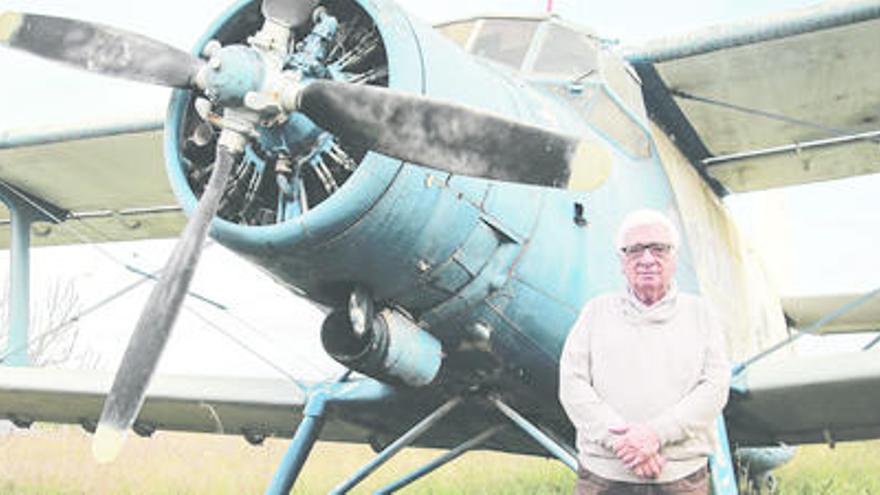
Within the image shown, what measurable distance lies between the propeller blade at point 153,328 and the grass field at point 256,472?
467cm

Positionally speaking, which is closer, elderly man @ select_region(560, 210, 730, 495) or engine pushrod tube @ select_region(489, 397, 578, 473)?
elderly man @ select_region(560, 210, 730, 495)

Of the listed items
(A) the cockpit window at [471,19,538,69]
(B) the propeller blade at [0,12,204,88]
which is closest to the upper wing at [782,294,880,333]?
(A) the cockpit window at [471,19,538,69]

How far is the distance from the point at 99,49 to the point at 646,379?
2.52m

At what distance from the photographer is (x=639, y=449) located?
8.11 feet

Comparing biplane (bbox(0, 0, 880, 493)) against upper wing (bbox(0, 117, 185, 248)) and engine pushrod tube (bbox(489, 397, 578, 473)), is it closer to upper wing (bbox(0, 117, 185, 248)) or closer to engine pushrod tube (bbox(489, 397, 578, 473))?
engine pushrod tube (bbox(489, 397, 578, 473))

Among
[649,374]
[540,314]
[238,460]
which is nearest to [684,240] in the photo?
[540,314]

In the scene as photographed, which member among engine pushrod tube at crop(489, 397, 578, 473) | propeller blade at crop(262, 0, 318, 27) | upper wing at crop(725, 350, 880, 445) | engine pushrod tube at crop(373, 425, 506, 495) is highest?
propeller blade at crop(262, 0, 318, 27)

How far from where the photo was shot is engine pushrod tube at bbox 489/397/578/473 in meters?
4.67

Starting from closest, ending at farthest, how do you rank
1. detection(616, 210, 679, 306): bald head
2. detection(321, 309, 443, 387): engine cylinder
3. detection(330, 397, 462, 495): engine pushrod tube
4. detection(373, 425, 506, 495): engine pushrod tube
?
detection(616, 210, 679, 306): bald head
detection(321, 309, 443, 387): engine cylinder
detection(330, 397, 462, 495): engine pushrod tube
detection(373, 425, 506, 495): engine pushrod tube

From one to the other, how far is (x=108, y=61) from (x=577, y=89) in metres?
2.40

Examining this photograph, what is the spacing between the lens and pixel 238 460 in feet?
39.9

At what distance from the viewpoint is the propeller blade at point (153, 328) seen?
3.39 meters

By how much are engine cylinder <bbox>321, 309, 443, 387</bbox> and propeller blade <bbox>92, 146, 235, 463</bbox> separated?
28.5 inches

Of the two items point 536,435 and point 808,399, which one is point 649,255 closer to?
point 536,435
